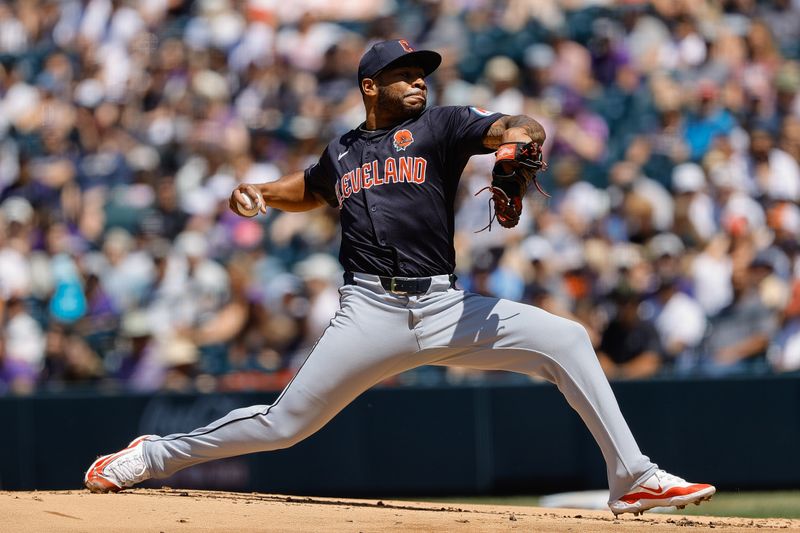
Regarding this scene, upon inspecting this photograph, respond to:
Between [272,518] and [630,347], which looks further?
[630,347]

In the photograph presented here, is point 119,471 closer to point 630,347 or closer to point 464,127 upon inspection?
point 464,127

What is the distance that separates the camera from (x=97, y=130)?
43.3ft

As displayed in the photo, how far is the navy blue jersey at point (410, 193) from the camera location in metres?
5.45

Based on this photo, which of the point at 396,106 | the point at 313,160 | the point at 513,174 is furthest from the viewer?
the point at 313,160

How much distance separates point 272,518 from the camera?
5434mm

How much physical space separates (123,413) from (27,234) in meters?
2.74

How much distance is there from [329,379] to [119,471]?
47.7 inches

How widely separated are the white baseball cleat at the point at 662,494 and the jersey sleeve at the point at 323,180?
1.79 meters

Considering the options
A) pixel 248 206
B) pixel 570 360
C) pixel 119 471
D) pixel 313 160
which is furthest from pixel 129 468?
pixel 313 160

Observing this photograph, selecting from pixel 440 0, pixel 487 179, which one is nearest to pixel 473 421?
pixel 487 179

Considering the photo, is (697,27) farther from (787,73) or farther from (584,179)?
(584,179)

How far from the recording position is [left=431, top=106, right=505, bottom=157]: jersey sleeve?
17.8 feet

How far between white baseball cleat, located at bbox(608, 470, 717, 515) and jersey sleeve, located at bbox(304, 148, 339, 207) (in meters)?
1.79

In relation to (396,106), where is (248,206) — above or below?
below
